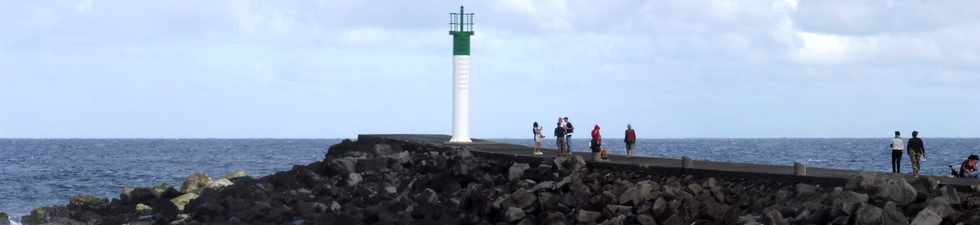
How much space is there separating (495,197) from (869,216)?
A: 9.26m

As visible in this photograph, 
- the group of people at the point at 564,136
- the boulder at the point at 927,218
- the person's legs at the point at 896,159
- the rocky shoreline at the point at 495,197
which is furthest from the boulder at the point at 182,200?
the boulder at the point at 927,218

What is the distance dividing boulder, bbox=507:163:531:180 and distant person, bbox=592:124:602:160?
4.71ft

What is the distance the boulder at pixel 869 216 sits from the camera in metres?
16.6

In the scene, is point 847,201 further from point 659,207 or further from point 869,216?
point 659,207

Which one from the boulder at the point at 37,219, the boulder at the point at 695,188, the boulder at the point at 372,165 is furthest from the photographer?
the boulder at the point at 37,219

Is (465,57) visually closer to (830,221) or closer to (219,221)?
(219,221)

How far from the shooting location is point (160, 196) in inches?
1324

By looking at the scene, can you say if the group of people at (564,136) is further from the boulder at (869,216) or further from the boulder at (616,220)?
the boulder at (869,216)

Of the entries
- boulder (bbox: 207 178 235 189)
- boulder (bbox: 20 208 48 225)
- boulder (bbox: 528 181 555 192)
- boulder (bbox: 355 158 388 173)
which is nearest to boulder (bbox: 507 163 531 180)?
boulder (bbox: 528 181 555 192)

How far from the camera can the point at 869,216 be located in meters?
16.7

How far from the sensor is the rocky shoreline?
17.8 metres

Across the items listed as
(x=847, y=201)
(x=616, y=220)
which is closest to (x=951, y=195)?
(x=847, y=201)

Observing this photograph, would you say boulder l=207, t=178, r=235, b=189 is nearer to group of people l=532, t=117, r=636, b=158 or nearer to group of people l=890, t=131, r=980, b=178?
group of people l=532, t=117, r=636, b=158

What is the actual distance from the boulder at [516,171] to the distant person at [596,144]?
56.6 inches
